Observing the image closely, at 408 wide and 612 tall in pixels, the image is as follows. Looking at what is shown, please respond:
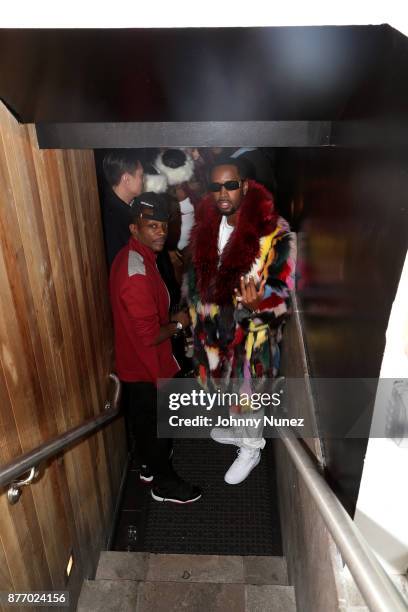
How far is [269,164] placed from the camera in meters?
4.38

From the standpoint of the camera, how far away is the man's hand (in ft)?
10.2

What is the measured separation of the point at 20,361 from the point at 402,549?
1332mm

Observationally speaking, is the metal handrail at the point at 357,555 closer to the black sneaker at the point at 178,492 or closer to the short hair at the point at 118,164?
the black sneaker at the point at 178,492

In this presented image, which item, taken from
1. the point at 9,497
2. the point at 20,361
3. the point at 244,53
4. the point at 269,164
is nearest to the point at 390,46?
the point at 244,53

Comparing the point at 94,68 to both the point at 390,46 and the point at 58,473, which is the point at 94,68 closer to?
the point at 390,46

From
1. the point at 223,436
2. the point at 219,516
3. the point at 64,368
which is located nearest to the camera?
the point at 64,368

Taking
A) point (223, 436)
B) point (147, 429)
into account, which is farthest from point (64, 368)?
point (223, 436)

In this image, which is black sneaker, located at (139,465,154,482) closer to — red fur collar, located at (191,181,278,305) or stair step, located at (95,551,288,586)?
stair step, located at (95,551,288,586)

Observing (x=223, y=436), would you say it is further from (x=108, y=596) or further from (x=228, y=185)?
(x=228, y=185)

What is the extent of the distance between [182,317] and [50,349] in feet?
4.06

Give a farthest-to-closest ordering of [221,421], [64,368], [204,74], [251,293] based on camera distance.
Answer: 1. [221,421]
2. [251,293]
3. [64,368]
4. [204,74]

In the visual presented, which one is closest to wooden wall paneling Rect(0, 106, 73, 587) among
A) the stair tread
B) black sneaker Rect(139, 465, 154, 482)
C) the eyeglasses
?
the stair tread

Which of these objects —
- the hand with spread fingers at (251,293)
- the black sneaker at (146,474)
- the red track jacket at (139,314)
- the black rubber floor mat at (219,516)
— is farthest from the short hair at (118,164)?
the black rubber floor mat at (219,516)

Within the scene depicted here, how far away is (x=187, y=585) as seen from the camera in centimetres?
254
